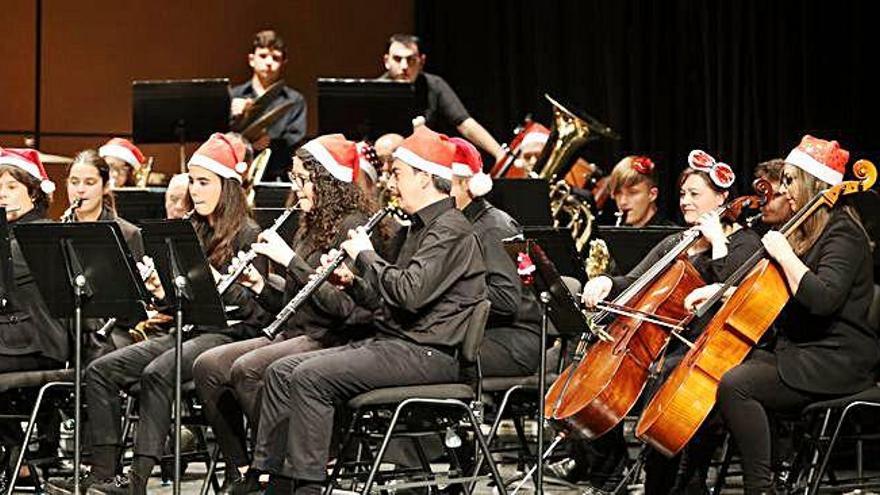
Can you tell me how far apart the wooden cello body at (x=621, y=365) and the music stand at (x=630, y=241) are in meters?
0.84

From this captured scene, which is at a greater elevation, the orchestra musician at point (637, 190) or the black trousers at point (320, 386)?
the orchestra musician at point (637, 190)

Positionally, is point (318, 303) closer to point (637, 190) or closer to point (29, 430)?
point (29, 430)

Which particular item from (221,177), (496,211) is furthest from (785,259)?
(221,177)

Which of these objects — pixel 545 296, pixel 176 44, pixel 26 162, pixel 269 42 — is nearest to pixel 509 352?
pixel 545 296

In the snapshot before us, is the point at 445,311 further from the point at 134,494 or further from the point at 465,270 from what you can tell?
the point at 134,494

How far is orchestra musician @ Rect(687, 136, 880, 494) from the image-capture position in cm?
545

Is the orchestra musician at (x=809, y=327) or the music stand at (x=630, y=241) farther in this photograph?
the music stand at (x=630, y=241)

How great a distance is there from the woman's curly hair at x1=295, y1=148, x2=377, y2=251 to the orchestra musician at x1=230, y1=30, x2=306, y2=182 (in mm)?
3219

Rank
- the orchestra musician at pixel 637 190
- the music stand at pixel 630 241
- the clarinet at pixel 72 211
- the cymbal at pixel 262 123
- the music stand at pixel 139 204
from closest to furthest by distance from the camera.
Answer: the music stand at pixel 630 241 → the clarinet at pixel 72 211 → the orchestra musician at pixel 637 190 → the music stand at pixel 139 204 → the cymbal at pixel 262 123

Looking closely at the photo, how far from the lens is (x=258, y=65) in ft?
31.4

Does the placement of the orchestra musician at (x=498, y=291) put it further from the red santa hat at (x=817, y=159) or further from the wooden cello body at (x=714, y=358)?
the red santa hat at (x=817, y=159)

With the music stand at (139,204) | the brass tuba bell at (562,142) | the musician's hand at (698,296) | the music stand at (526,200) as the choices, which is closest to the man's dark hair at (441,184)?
the musician's hand at (698,296)

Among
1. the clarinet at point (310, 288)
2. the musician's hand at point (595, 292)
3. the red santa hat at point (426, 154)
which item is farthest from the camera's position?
the musician's hand at point (595, 292)

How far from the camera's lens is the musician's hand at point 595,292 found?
239 inches
